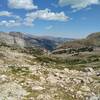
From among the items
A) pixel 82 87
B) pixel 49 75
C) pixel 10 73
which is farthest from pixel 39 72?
pixel 82 87

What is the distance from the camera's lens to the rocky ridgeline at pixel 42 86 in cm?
3733

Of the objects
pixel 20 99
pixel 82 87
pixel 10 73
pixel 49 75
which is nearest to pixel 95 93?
pixel 82 87

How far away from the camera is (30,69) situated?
4844 cm

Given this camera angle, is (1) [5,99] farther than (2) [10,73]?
No

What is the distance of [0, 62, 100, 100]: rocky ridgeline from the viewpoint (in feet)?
122

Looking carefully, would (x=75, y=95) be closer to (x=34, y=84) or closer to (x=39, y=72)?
(x=34, y=84)

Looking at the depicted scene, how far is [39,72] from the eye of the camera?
46.2 metres

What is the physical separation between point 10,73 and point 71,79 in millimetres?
10066

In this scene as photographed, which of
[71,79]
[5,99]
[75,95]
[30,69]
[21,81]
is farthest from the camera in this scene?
[30,69]

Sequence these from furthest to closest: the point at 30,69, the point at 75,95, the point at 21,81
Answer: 1. the point at 30,69
2. the point at 21,81
3. the point at 75,95

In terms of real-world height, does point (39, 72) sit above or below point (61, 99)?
above

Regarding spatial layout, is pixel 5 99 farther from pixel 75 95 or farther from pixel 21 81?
pixel 75 95

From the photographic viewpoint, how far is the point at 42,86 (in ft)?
132

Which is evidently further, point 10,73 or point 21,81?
point 10,73
